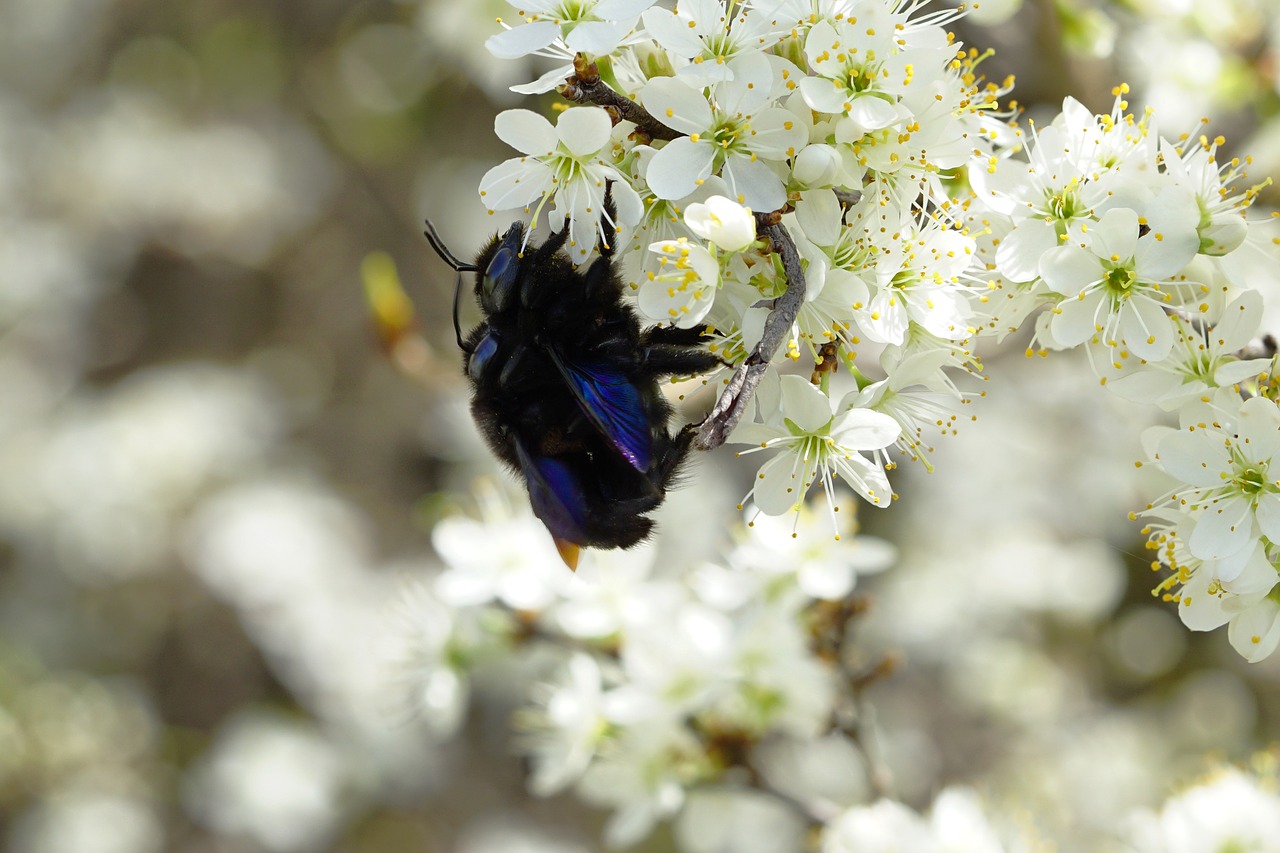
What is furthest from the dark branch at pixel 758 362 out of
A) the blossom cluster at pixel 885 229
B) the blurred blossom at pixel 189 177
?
the blurred blossom at pixel 189 177

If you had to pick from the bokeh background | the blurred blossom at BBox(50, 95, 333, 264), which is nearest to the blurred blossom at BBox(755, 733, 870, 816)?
the bokeh background

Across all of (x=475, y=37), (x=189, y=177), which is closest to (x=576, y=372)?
(x=475, y=37)

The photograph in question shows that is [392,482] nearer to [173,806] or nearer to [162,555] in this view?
→ [162,555]

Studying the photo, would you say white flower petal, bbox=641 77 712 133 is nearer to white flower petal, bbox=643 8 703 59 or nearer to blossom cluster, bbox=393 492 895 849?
white flower petal, bbox=643 8 703 59

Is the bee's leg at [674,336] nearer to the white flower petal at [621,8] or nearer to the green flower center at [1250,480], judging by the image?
the white flower petal at [621,8]

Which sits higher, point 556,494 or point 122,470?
point 556,494

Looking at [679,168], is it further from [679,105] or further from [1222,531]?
[1222,531]
